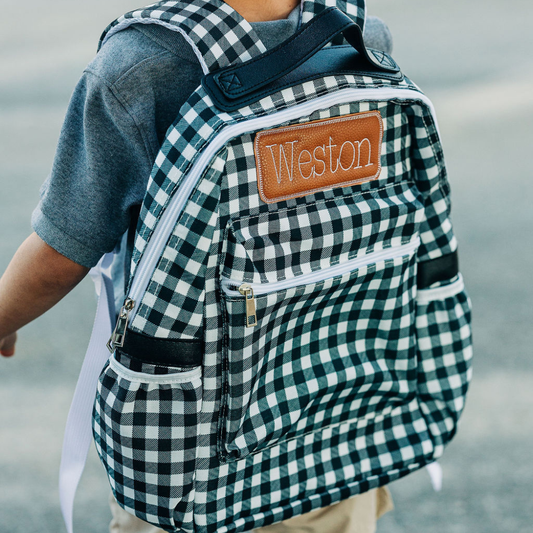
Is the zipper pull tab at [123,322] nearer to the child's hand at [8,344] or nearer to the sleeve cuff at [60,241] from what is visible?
the sleeve cuff at [60,241]

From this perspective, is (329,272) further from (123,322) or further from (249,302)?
(123,322)

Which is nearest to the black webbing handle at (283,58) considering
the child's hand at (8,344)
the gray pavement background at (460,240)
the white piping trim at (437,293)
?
the white piping trim at (437,293)

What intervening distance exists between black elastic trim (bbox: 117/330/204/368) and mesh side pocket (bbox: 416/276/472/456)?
1.52ft

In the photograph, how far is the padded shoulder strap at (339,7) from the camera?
40.3 inches

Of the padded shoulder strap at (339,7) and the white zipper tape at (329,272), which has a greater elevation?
the padded shoulder strap at (339,7)

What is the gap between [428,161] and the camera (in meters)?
1.15

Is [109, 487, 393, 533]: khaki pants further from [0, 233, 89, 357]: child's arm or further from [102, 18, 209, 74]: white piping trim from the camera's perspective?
[102, 18, 209, 74]: white piping trim

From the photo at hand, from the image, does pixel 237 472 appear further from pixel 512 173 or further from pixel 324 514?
pixel 512 173

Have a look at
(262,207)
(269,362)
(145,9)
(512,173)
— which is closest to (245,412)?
(269,362)

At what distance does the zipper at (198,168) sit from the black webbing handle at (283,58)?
0.05 meters

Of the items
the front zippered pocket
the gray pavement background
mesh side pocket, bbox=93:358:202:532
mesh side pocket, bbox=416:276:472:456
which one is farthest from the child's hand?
the gray pavement background

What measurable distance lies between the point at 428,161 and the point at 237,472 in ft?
1.91

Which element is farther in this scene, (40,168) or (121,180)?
(40,168)

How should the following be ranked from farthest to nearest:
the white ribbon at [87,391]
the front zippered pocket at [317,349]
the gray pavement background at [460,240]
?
the gray pavement background at [460,240], the white ribbon at [87,391], the front zippered pocket at [317,349]
